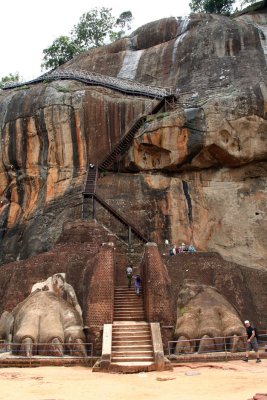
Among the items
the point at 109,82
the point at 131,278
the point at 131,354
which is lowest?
the point at 131,354

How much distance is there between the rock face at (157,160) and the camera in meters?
29.5

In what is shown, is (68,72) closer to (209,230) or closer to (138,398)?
(209,230)

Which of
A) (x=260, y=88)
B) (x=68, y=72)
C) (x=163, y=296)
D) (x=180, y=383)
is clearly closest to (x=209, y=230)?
(x=260, y=88)

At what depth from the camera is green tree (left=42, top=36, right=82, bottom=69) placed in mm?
53562

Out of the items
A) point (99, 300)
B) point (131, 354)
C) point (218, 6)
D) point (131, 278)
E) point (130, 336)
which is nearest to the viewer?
point (131, 354)

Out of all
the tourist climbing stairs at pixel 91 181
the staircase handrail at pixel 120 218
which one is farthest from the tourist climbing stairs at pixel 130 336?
the tourist climbing stairs at pixel 91 181

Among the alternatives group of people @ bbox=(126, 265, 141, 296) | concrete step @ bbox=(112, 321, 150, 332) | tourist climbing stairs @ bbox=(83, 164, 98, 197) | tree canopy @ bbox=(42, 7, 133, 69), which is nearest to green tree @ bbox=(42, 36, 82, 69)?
tree canopy @ bbox=(42, 7, 133, 69)

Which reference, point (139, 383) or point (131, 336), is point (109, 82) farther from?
point (139, 383)

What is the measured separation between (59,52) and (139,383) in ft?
156

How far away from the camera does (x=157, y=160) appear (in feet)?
102

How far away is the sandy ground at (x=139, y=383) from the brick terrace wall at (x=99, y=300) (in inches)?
74.0

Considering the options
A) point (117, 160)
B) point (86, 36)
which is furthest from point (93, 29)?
point (117, 160)

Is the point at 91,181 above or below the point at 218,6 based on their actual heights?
below

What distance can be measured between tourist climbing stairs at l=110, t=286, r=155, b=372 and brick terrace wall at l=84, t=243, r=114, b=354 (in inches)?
19.6
